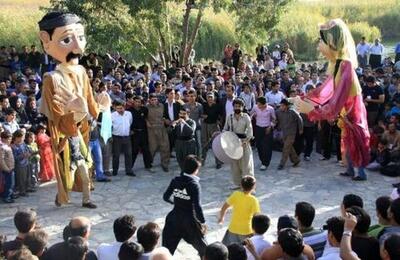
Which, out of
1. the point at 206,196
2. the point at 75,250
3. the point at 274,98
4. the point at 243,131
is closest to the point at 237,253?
the point at 75,250

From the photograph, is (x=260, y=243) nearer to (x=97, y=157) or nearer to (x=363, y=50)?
(x=97, y=157)

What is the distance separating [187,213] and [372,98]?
699 cm

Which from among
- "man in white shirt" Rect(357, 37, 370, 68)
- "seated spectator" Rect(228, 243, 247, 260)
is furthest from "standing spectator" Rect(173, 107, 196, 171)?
"man in white shirt" Rect(357, 37, 370, 68)

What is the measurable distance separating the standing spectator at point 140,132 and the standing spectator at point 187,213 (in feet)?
15.1

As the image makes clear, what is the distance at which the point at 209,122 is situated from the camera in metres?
12.2

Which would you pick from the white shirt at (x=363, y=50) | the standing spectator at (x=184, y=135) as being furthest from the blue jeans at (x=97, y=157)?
the white shirt at (x=363, y=50)

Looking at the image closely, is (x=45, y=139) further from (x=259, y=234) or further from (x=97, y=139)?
(x=259, y=234)

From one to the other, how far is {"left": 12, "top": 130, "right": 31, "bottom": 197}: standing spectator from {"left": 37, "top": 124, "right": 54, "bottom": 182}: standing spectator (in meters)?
0.52

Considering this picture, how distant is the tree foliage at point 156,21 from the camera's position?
1609cm

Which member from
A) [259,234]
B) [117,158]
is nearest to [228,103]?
[117,158]

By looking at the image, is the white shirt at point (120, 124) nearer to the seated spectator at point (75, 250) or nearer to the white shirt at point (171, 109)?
the white shirt at point (171, 109)

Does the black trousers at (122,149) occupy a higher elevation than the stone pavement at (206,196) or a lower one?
higher

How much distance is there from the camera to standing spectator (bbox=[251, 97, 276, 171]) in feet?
38.1

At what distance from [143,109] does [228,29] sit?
15382 millimetres
